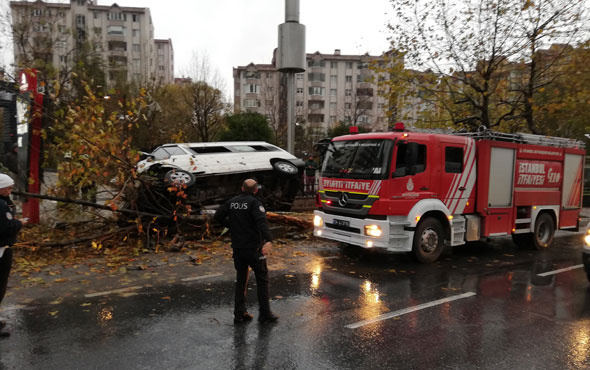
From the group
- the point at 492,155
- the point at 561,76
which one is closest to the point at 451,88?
the point at 561,76

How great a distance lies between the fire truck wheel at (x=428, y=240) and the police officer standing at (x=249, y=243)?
3.99m

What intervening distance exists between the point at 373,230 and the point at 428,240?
130 centimetres

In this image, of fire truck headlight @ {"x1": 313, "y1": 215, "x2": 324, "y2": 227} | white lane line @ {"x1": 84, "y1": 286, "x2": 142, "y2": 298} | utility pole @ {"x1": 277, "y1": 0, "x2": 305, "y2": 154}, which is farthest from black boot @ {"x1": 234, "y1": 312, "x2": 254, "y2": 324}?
utility pole @ {"x1": 277, "y1": 0, "x2": 305, "y2": 154}

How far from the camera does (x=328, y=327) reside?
4754mm

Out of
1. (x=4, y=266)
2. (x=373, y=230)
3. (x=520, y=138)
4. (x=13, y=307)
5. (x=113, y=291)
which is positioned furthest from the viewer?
(x=520, y=138)

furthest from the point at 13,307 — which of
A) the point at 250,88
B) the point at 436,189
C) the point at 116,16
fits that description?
the point at 116,16

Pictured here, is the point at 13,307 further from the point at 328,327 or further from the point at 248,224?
the point at 328,327

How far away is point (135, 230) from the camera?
365 inches

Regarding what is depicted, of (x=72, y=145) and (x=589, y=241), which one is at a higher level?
(x=72, y=145)

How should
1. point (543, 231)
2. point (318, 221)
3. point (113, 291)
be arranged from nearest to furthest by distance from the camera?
1. point (113, 291)
2. point (318, 221)
3. point (543, 231)

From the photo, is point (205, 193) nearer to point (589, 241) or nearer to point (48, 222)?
point (48, 222)

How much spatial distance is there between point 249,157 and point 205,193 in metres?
1.57

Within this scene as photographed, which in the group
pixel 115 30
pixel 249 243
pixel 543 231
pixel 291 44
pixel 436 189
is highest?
pixel 115 30

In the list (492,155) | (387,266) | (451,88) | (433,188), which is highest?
(451,88)
